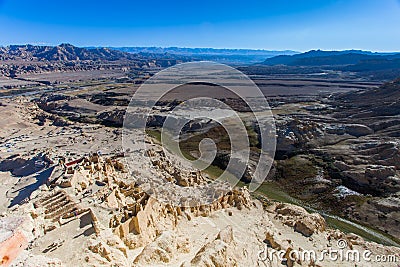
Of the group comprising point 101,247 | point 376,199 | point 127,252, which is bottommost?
point 376,199

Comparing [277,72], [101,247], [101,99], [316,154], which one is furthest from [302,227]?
[277,72]

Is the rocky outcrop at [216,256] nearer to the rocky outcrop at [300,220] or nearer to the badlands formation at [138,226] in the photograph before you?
the badlands formation at [138,226]

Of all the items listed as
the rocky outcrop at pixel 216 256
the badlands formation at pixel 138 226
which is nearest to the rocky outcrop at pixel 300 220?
the badlands formation at pixel 138 226

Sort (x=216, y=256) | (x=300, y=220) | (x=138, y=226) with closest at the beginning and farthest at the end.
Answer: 1. (x=216, y=256)
2. (x=138, y=226)
3. (x=300, y=220)

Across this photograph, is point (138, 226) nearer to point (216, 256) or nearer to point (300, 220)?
point (216, 256)

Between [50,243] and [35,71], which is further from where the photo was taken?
[35,71]

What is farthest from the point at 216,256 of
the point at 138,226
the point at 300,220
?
the point at 300,220

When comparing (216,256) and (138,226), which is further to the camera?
(138,226)

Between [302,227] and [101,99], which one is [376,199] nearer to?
[302,227]
